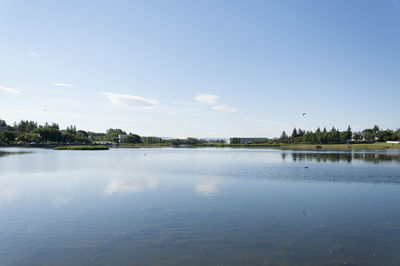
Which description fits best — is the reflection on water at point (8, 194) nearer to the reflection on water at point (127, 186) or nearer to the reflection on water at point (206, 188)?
the reflection on water at point (127, 186)

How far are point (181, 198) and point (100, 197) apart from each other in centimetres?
647

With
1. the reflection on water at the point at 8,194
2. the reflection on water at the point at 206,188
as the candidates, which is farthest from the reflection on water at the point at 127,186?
the reflection on water at the point at 8,194

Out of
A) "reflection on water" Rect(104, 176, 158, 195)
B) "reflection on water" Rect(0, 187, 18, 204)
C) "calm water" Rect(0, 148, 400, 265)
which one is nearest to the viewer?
"calm water" Rect(0, 148, 400, 265)

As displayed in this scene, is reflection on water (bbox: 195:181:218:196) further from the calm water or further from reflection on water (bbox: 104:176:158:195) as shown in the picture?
reflection on water (bbox: 104:176:158:195)

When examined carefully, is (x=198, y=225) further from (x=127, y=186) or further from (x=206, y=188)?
(x=127, y=186)

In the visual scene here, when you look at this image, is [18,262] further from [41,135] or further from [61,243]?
[41,135]

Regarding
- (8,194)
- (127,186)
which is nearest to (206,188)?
(127,186)

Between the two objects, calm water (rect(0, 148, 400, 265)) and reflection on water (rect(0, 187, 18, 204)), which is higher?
reflection on water (rect(0, 187, 18, 204))

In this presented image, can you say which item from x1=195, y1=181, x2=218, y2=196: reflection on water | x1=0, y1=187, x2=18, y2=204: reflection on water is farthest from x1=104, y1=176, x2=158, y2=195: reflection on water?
x1=0, y1=187, x2=18, y2=204: reflection on water

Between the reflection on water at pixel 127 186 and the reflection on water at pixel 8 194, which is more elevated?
the reflection on water at pixel 127 186

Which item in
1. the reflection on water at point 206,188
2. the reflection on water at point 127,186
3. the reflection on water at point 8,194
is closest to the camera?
the reflection on water at point 8,194

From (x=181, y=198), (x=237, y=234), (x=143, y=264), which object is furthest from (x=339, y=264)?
(x=181, y=198)

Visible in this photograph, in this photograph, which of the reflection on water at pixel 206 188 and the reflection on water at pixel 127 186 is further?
the reflection on water at pixel 127 186

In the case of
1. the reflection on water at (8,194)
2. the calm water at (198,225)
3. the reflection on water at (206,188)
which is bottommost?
the calm water at (198,225)
